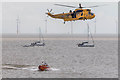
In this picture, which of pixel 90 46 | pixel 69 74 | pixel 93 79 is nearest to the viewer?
pixel 93 79

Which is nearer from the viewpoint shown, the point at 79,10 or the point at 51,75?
the point at 79,10

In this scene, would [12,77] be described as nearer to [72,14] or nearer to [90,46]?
[72,14]

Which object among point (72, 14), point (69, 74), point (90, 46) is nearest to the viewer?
point (72, 14)

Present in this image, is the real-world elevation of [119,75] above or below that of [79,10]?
below


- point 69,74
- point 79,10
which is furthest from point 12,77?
point 79,10

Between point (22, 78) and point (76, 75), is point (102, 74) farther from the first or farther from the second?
point (22, 78)

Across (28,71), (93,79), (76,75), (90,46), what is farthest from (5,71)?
(90,46)

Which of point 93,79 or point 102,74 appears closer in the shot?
point 93,79

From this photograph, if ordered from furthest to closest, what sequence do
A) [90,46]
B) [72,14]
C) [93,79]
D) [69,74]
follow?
[90,46], [69,74], [93,79], [72,14]

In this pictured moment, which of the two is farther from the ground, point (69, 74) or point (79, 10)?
point (79, 10)
